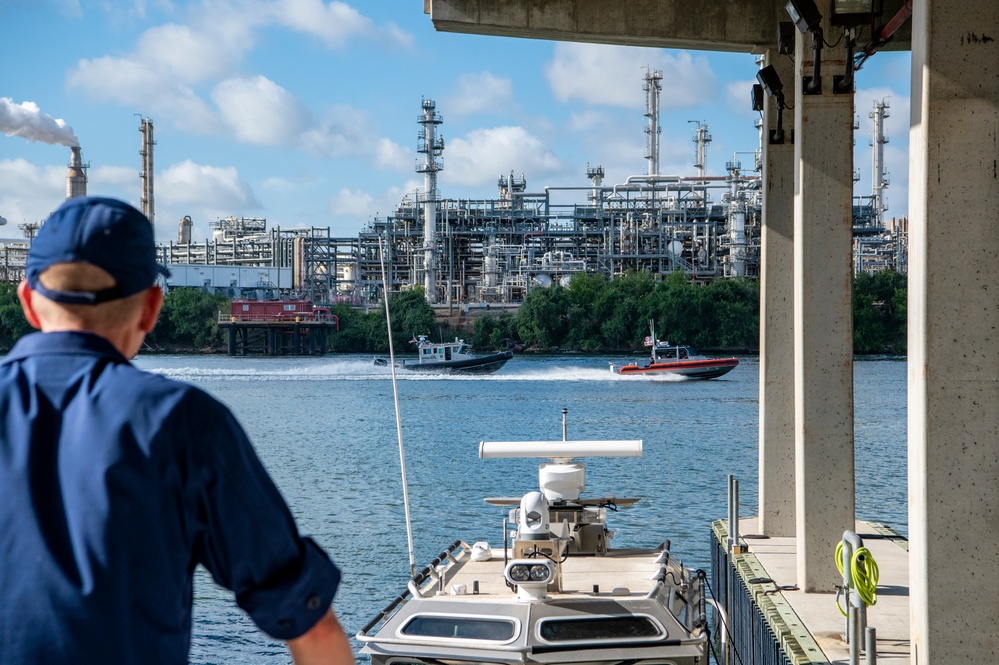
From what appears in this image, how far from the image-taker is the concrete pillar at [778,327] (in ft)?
53.3

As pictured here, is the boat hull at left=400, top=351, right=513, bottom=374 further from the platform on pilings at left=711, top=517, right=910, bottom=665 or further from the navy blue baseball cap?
the navy blue baseball cap

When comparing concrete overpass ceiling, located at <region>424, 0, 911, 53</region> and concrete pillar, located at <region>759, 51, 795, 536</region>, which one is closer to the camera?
concrete pillar, located at <region>759, 51, 795, 536</region>

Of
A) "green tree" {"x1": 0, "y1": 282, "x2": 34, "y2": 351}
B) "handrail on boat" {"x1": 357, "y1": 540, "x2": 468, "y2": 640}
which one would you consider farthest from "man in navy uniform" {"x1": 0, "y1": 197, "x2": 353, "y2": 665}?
"green tree" {"x1": 0, "y1": 282, "x2": 34, "y2": 351}

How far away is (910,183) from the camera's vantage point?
821cm

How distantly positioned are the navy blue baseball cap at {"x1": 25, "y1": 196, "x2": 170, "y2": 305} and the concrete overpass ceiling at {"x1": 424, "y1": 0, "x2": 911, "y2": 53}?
14769mm

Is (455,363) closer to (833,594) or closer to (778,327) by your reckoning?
(778,327)

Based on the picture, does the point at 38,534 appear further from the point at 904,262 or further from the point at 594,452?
the point at 904,262

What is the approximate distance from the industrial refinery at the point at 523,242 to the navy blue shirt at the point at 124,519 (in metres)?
125

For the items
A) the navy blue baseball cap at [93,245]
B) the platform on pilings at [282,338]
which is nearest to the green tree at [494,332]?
the platform on pilings at [282,338]

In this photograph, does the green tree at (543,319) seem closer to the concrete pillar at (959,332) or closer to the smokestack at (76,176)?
the smokestack at (76,176)

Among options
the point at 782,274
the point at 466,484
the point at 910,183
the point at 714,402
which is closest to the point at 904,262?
the point at 714,402

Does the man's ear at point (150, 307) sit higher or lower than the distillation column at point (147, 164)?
lower

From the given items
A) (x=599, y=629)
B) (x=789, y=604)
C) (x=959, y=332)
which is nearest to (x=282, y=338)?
(x=789, y=604)

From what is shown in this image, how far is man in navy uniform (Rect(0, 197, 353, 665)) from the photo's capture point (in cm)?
191
